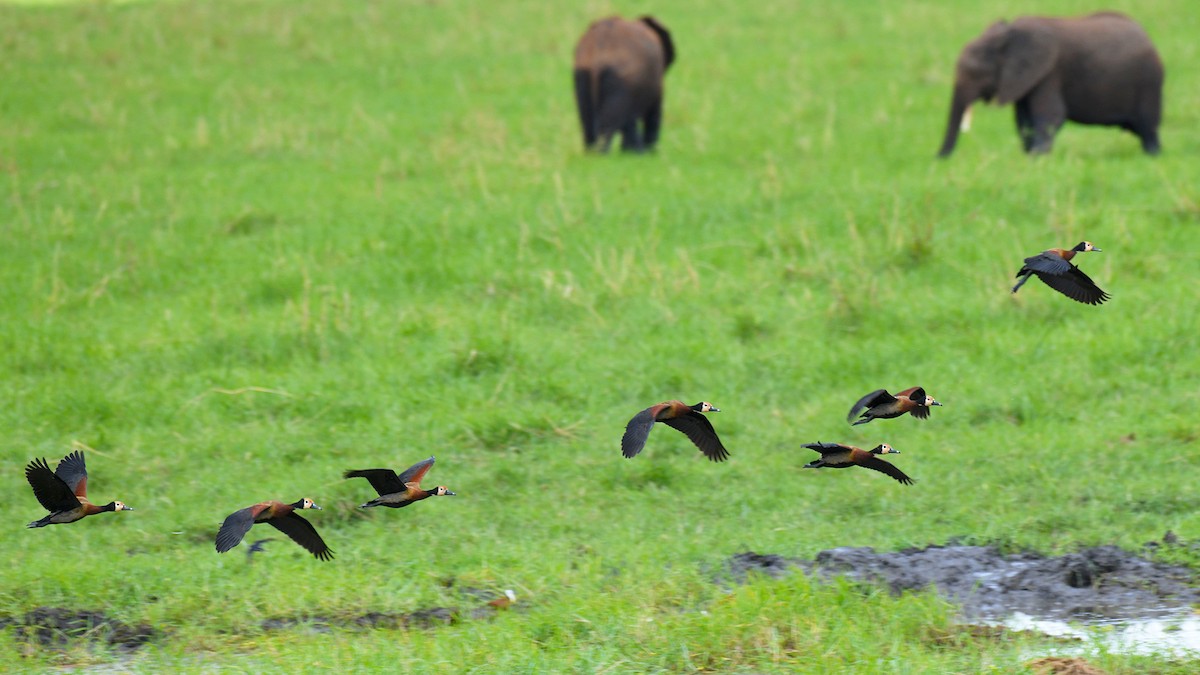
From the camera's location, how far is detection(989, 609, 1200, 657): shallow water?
5.63m

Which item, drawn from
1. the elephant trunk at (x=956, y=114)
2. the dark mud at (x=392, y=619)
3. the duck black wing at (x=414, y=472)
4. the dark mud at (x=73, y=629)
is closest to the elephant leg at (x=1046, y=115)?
the elephant trunk at (x=956, y=114)

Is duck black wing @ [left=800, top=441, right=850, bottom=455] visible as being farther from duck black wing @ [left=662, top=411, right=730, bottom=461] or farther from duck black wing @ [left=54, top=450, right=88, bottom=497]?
duck black wing @ [left=54, top=450, right=88, bottom=497]

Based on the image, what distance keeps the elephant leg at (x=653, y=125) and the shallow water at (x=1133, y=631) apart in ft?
27.6

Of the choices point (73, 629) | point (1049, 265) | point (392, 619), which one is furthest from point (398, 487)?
point (73, 629)

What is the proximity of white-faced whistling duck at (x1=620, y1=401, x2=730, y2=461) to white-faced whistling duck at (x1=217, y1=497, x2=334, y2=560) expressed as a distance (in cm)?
88

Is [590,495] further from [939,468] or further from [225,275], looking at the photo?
[225,275]

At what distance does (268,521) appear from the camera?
14.8 feet

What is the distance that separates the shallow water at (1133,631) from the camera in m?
5.63

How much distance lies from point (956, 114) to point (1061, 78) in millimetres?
992

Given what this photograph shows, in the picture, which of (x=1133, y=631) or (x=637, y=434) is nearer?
(x=637, y=434)

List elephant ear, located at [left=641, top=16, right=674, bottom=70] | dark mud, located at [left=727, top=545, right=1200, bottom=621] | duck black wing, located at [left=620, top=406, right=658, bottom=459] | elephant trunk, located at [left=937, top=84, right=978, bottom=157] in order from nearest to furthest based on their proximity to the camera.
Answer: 1. duck black wing, located at [left=620, top=406, right=658, bottom=459]
2. dark mud, located at [left=727, top=545, right=1200, bottom=621]
3. elephant trunk, located at [left=937, top=84, right=978, bottom=157]
4. elephant ear, located at [left=641, top=16, right=674, bottom=70]

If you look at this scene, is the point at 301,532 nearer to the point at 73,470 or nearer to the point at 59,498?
the point at 59,498

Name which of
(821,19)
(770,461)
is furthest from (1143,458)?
(821,19)

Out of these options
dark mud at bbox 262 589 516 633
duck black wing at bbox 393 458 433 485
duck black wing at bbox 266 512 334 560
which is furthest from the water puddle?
duck black wing at bbox 266 512 334 560
